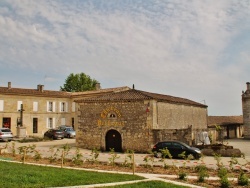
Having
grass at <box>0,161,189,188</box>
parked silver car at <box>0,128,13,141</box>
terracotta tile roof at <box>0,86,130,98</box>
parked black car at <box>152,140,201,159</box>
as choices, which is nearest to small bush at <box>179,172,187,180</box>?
grass at <box>0,161,189,188</box>

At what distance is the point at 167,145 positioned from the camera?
66.0ft

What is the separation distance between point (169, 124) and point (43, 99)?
22336mm

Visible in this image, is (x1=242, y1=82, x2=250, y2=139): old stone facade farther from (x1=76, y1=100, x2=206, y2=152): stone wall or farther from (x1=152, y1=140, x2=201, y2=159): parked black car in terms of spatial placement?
(x1=152, y1=140, x2=201, y2=159): parked black car

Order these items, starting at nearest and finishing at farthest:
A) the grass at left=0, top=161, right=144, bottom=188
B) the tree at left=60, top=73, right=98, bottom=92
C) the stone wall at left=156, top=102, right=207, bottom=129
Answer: the grass at left=0, top=161, right=144, bottom=188, the stone wall at left=156, top=102, right=207, bottom=129, the tree at left=60, top=73, right=98, bottom=92

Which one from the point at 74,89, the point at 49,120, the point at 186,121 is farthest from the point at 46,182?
A: the point at 74,89

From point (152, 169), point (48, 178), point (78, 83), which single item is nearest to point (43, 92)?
point (78, 83)

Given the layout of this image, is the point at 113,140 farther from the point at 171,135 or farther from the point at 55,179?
the point at 55,179

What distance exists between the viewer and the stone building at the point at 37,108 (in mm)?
38969

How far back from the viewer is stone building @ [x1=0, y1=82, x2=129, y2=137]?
128 feet

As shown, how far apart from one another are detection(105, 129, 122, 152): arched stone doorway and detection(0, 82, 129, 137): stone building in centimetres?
1735

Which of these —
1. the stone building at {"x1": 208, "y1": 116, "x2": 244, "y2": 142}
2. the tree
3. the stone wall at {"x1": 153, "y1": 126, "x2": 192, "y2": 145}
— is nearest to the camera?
the stone wall at {"x1": 153, "y1": 126, "x2": 192, "y2": 145}

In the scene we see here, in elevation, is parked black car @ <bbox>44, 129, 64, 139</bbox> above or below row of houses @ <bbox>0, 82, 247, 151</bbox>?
below

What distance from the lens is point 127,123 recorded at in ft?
76.7

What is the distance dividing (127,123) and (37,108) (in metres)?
22.0
